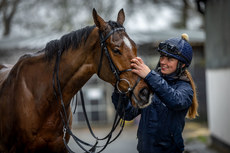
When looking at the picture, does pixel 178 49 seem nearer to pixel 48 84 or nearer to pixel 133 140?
pixel 48 84

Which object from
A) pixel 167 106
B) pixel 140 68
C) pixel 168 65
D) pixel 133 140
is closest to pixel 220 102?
pixel 133 140

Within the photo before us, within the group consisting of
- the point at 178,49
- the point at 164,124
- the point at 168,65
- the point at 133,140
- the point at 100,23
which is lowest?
the point at 133,140

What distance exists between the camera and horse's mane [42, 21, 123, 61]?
8.27ft

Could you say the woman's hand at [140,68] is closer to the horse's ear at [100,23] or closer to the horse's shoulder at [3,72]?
the horse's ear at [100,23]

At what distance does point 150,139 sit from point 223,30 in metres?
5.04

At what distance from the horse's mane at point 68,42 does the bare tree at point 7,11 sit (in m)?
17.4

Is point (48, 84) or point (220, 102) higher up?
point (48, 84)

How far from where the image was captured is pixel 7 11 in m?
19.7

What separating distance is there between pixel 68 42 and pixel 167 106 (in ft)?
3.76

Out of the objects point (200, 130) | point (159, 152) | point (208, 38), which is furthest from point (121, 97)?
point (200, 130)

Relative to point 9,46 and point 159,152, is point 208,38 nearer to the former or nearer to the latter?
point 159,152

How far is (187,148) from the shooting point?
677 centimetres

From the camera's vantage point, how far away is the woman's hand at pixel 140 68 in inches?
82.7

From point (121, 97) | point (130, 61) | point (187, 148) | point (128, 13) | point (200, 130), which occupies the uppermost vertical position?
point (128, 13)
